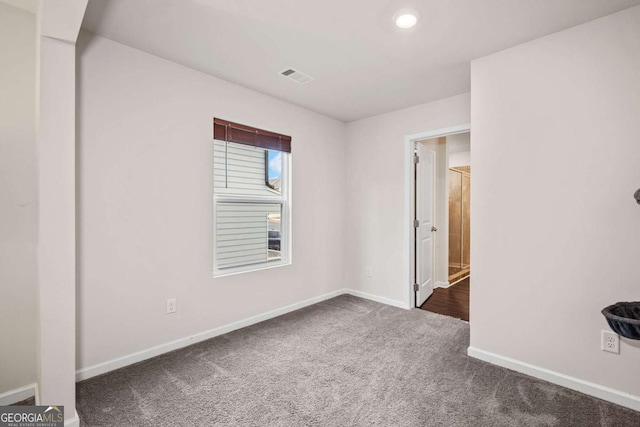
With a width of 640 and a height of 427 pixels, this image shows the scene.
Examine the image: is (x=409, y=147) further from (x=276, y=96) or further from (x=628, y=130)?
(x=628, y=130)

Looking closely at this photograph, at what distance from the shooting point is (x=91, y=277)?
217cm

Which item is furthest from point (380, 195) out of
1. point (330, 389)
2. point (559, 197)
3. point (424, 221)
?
point (330, 389)

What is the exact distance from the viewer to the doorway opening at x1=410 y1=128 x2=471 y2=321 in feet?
12.5

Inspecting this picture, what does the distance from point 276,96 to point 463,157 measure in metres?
4.70

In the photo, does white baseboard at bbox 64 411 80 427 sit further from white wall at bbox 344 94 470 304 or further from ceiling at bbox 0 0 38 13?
white wall at bbox 344 94 470 304

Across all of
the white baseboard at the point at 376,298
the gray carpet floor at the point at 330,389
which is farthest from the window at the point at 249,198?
the white baseboard at the point at 376,298

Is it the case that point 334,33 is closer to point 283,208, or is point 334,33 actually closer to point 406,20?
point 406,20

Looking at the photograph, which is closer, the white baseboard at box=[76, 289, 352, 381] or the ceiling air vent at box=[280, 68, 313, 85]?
the white baseboard at box=[76, 289, 352, 381]

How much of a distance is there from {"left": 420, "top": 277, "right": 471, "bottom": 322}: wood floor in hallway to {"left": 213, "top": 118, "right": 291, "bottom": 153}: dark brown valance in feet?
8.86

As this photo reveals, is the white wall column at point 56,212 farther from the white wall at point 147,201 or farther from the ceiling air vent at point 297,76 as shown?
the ceiling air vent at point 297,76

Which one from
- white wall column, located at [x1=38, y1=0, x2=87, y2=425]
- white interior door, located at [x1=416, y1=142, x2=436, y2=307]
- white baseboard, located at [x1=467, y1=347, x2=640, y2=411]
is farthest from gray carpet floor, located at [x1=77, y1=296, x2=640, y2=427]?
white interior door, located at [x1=416, y1=142, x2=436, y2=307]

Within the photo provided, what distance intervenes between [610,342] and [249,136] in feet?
10.9

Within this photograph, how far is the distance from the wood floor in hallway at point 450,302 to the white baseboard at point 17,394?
3693 mm

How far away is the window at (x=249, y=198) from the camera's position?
2.96m
